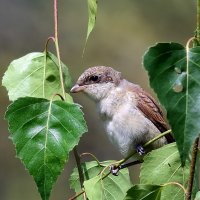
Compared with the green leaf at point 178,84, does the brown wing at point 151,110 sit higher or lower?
lower

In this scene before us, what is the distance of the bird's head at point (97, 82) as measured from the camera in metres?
4.21

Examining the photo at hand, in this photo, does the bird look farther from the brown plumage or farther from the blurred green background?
the blurred green background

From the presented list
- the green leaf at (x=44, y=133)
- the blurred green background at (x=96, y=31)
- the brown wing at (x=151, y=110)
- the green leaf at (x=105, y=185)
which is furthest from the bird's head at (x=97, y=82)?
the blurred green background at (x=96, y=31)

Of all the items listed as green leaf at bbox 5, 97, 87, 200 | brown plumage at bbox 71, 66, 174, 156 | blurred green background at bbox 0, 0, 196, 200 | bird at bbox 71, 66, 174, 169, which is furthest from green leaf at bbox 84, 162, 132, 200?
blurred green background at bbox 0, 0, 196, 200

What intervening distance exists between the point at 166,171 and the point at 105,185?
1.10 feet

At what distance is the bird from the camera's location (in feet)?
12.6

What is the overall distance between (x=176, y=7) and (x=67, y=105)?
12.3 metres

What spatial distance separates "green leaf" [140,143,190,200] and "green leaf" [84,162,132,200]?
0.18 meters

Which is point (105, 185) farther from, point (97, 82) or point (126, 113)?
point (97, 82)

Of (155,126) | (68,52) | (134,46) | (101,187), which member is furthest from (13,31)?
(101,187)

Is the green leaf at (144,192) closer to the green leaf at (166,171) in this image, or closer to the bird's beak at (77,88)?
the green leaf at (166,171)

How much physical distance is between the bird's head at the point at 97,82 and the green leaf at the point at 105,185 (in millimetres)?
1111

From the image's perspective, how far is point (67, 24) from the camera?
14516 mm

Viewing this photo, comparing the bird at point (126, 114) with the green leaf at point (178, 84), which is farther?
the bird at point (126, 114)
